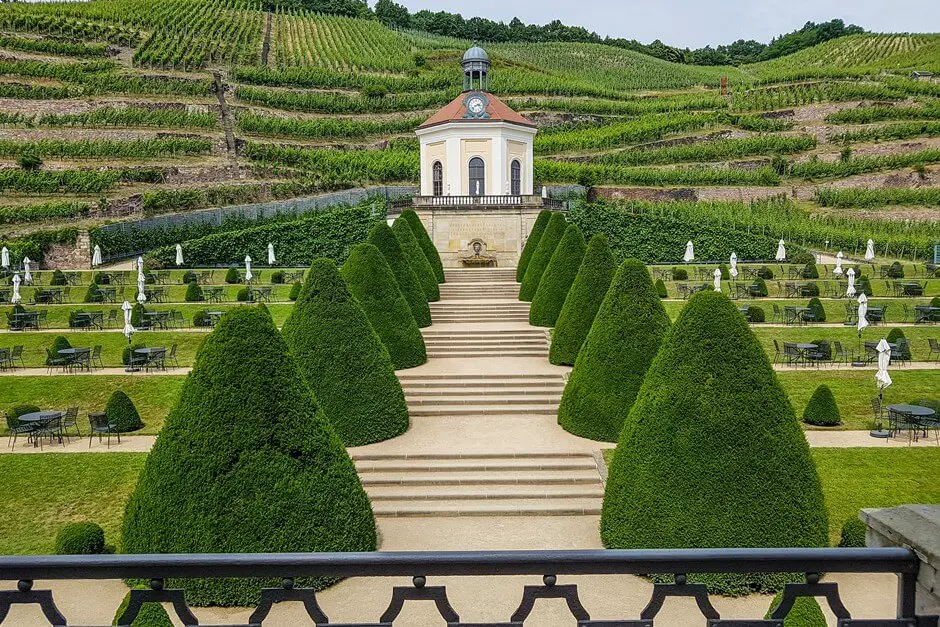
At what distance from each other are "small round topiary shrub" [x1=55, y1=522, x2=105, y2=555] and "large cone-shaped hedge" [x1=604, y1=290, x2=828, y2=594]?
6.97 m

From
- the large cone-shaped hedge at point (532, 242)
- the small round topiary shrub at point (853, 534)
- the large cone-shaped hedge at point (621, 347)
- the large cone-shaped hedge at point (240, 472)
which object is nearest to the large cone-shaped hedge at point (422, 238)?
the large cone-shaped hedge at point (532, 242)

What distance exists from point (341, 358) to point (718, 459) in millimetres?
7249

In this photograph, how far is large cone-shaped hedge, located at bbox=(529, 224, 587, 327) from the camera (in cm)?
2245

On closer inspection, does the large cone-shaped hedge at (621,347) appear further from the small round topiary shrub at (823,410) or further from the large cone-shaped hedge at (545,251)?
the large cone-shaped hedge at (545,251)

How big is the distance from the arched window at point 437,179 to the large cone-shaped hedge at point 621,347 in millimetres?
34602

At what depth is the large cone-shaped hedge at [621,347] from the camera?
1314 cm

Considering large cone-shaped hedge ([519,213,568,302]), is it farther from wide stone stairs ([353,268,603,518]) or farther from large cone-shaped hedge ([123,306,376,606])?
large cone-shaped hedge ([123,306,376,606])

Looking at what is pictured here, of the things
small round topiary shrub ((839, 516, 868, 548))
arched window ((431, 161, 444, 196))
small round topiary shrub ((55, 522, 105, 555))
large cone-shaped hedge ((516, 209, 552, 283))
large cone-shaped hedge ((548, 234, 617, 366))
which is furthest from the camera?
arched window ((431, 161, 444, 196))

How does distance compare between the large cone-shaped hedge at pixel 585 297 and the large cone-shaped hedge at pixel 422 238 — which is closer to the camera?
the large cone-shaped hedge at pixel 585 297

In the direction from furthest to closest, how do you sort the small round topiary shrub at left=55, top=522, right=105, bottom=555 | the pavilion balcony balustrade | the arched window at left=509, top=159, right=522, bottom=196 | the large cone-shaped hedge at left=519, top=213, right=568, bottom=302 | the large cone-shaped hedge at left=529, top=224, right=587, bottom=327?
the arched window at left=509, top=159, right=522, bottom=196
the large cone-shaped hedge at left=519, top=213, right=568, bottom=302
the large cone-shaped hedge at left=529, top=224, right=587, bottom=327
the small round topiary shrub at left=55, top=522, right=105, bottom=555
the pavilion balcony balustrade

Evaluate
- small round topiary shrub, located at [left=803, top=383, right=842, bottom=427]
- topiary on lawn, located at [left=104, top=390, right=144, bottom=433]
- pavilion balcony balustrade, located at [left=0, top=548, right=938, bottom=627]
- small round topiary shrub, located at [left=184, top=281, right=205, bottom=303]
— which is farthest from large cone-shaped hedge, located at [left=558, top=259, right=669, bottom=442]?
small round topiary shrub, located at [left=184, top=281, right=205, bottom=303]

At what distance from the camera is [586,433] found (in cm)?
1375

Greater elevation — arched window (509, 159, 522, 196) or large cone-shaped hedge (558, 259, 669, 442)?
arched window (509, 159, 522, 196)

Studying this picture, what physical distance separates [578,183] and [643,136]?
17016mm
